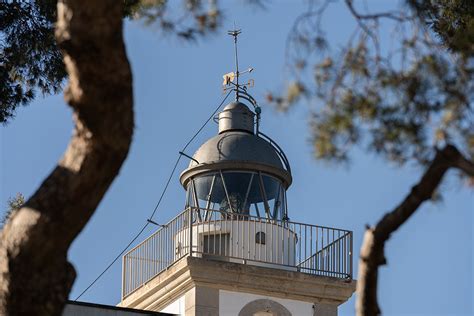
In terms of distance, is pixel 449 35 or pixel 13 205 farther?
pixel 13 205

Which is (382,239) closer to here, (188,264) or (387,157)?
(387,157)

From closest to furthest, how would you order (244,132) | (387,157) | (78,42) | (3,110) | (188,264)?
(78,42), (387,157), (3,110), (188,264), (244,132)

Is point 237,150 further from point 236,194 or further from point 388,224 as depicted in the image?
point 388,224

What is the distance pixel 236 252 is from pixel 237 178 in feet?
4.11

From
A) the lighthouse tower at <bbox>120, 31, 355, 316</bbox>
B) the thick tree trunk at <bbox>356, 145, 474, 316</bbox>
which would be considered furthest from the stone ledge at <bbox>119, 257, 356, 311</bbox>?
the thick tree trunk at <bbox>356, 145, 474, 316</bbox>

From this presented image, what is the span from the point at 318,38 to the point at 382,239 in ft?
4.93

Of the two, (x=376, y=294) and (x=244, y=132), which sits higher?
(x=244, y=132)

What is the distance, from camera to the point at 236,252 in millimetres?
19688

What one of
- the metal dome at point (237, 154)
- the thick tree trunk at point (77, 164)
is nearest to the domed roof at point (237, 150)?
the metal dome at point (237, 154)

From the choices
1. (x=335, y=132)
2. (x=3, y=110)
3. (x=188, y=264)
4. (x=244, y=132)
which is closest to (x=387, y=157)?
(x=335, y=132)

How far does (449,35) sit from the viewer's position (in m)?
11.4

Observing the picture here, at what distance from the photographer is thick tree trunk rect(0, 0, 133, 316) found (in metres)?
8.35

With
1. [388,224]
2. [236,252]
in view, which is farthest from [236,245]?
[388,224]

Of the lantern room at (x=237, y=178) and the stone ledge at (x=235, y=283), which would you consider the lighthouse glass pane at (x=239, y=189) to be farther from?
the stone ledge at (x=235, y=283)
